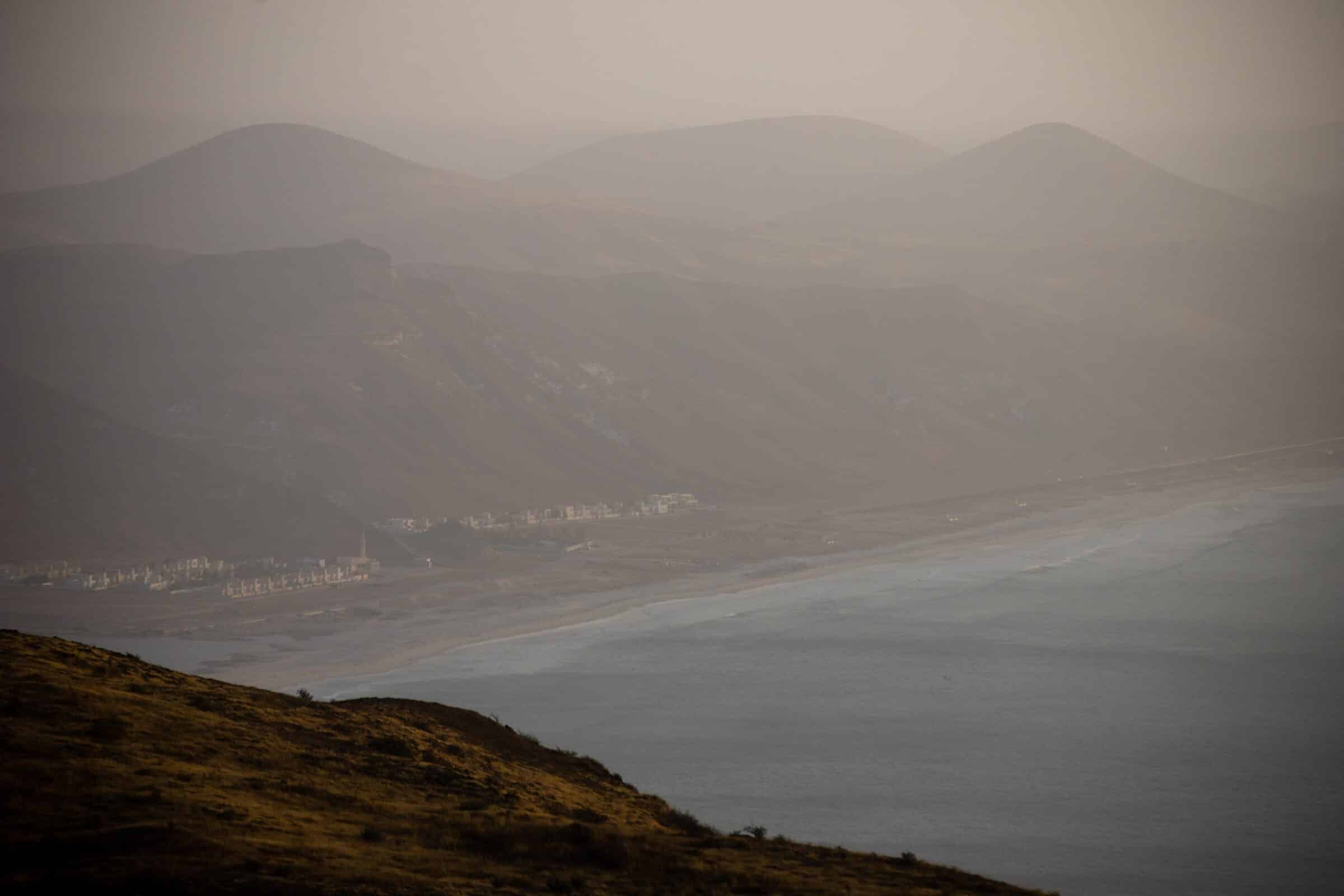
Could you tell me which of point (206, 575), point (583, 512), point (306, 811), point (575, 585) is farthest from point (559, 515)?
point (306, 811)

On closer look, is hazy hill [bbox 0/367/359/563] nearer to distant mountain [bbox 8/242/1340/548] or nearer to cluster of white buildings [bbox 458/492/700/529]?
distant mountain [bbox 8/242/1340/548]

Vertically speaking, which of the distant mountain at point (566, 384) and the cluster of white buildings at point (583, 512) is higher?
the distant mountain at point (566, 384)

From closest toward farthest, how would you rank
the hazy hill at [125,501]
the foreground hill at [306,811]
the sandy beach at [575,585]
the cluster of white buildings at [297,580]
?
the foreground hill at [306,811]
the sandy beach at [575,585]
the cluster of white buildings at [297,580]
the hazy hill at [125,501]

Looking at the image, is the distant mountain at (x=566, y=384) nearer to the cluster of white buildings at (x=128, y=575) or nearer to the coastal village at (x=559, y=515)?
the coastal village at (x=559, y=515)

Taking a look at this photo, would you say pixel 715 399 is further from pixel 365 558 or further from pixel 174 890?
pixel 174 890

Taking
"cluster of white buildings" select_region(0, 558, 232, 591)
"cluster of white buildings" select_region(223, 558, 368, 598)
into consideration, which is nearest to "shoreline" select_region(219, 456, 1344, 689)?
"cluster of white buildings" select_region(223, 558, 368, 598)

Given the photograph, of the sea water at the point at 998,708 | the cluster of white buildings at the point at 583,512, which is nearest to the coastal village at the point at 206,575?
the cluster of white buildings at the point at 583,512

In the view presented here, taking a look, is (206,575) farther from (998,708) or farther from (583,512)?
(998,708)
